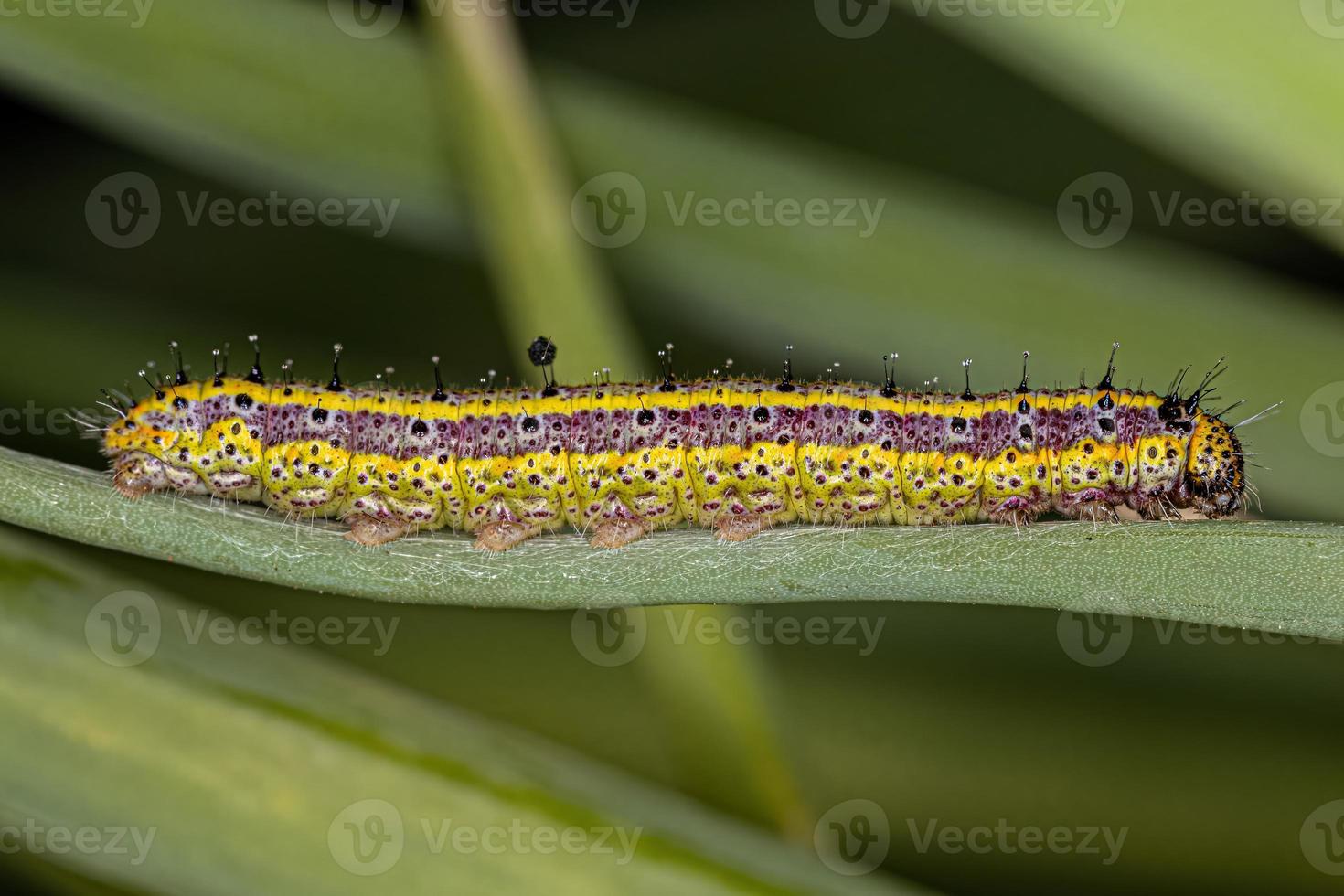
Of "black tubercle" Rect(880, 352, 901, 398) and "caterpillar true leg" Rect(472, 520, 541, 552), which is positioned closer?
"caterpillar true leg" Rect(472, 520, 541, 552)

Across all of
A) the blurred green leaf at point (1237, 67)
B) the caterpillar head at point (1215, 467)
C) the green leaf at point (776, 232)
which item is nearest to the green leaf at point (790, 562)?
the blurred green leaf at point (1237, 67)

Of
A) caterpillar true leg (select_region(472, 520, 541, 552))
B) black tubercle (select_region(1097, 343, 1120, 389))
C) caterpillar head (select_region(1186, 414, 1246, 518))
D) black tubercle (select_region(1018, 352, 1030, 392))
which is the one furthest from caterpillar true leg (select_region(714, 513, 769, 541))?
caterpillar head (select_region(1186, 414, 1246, 518))

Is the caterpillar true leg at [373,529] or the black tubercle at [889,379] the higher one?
the black tubercle at [889,379]

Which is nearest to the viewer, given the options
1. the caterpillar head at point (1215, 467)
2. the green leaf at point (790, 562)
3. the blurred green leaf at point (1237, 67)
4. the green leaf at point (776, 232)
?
the blurred green leaf at point (1237, 67)

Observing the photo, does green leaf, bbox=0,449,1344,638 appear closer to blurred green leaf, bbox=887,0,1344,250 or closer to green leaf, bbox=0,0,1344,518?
blurred green leaf, bbox=887,0,1344,250

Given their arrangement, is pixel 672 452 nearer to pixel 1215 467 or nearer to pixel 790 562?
pixel 790 562

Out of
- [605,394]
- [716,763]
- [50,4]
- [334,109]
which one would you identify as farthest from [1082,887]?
[50,4]

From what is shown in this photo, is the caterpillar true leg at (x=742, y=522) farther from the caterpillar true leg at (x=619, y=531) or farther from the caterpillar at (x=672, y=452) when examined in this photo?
the caterpillar true leg at (x=619, y=531)
